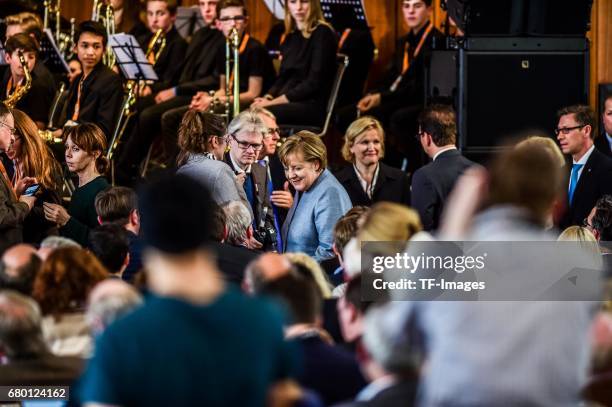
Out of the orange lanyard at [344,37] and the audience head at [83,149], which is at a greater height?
the orange lanyard at [344,37]

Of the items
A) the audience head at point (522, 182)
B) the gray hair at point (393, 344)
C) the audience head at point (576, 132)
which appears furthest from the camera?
the audience head at point (576, 132)

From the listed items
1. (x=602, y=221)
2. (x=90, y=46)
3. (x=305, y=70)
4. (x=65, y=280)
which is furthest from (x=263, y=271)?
(x=305, y=70)

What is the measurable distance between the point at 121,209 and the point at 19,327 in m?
1.98

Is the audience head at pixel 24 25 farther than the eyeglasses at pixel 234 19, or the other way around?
the audience head at pixel 24 25

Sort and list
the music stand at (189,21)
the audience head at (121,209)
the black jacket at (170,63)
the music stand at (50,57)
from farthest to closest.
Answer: the music stand at (189,21) < the black jacket at (170,63) < the music stand at (50,57) < the audience head at (121,209)

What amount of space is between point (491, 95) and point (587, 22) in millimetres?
742

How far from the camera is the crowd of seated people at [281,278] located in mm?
2484

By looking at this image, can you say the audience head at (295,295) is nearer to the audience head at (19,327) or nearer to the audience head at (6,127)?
the audience head at (19,327)

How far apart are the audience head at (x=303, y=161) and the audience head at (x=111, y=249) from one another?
1.79 m

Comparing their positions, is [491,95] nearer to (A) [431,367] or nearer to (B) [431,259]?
(B) [431,259]

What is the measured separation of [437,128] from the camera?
636cm

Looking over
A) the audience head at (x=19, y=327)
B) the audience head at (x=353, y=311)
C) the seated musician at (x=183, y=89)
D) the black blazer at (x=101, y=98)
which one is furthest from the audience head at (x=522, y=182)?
the seated musician at (x=183, y=89)

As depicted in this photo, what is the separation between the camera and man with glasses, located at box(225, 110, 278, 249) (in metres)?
6.27

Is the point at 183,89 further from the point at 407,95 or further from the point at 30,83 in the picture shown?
the point at 407,95
